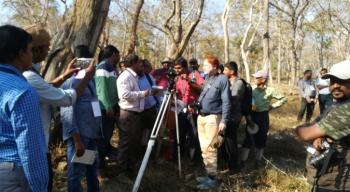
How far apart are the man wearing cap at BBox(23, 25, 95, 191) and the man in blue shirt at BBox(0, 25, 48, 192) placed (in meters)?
0.69

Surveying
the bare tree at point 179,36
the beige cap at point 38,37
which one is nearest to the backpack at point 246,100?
the bare tree at point 179,36

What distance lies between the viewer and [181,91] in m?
6.79

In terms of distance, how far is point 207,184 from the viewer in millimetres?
5703

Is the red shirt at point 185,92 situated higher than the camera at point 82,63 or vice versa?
the camera at point 82,63

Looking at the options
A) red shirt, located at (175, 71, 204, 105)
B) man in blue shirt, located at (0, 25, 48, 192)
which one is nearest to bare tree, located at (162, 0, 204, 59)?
red shirt, located at (175, 71, 204, 105)

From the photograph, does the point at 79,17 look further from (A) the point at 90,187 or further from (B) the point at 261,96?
(B) the point at 261,96

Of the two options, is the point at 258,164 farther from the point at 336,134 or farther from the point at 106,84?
the point at 336,134

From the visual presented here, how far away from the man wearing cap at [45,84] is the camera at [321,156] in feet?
5.61

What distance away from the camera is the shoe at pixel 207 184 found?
562 centimetres

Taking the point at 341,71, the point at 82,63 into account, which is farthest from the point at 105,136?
the point at 341,71

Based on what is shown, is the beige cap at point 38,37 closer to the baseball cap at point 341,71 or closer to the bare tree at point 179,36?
the baseball cap at point 341,71

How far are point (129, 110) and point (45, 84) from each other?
257 cm

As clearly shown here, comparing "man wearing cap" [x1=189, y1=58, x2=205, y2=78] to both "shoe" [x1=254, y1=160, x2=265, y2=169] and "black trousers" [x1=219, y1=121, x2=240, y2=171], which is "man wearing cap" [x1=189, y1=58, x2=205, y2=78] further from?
"shoe" [x1=254, y1=160, x2=265, y2=169]

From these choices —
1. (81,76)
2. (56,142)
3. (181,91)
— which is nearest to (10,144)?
(81,76)
